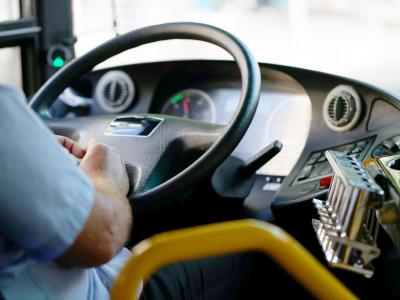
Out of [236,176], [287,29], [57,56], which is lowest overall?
[236,176]

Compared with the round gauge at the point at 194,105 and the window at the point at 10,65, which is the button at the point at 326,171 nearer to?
the round gauge at the point at 194,105

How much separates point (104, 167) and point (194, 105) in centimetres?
79

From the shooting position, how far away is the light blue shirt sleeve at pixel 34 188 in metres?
0.86

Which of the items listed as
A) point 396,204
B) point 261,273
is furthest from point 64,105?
point 396,204

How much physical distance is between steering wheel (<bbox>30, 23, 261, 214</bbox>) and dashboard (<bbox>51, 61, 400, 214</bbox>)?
0.77 ft

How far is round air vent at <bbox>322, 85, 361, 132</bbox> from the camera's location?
Answer: 60.4 inches

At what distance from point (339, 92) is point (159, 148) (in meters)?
0.44

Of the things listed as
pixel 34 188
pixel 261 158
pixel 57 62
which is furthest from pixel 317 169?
pixel 57 62

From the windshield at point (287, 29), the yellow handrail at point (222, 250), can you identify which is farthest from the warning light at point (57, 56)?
the yellow handrail at point (222, 250)

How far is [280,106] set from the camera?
179cm

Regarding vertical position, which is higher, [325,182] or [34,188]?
[34,188]

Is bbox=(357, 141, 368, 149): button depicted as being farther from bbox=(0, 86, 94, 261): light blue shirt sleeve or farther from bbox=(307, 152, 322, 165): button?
bbox=(0, 86, 94, 261): light blue shirt sleeve

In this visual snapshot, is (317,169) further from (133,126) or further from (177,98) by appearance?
(177,98)

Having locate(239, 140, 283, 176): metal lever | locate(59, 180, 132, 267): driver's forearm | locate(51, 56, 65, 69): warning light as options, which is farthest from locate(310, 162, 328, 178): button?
locate(51, 56, 65, 69): warning light
